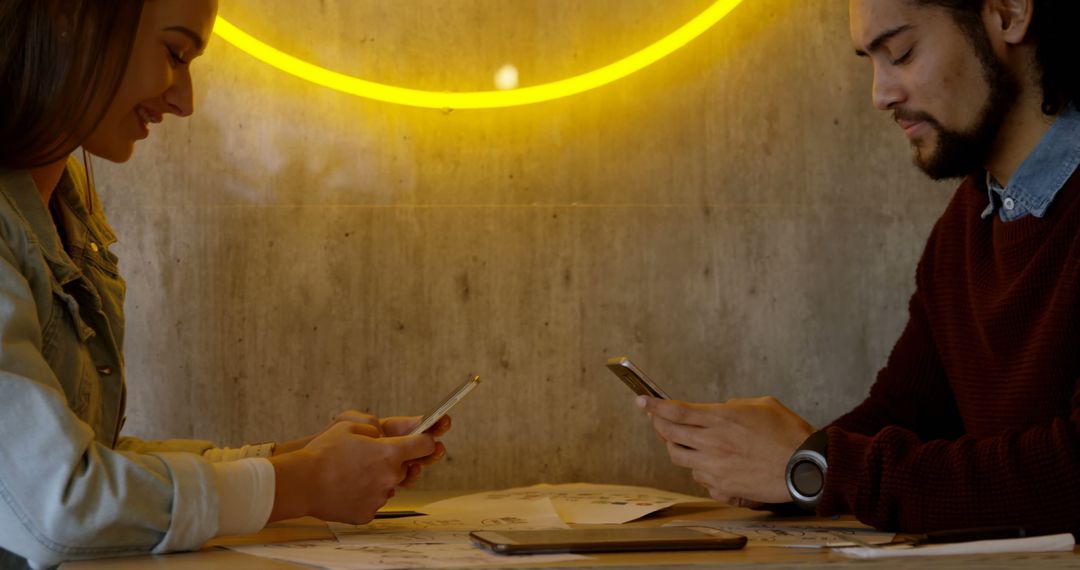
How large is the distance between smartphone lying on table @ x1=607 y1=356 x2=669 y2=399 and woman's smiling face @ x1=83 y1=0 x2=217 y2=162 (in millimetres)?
631

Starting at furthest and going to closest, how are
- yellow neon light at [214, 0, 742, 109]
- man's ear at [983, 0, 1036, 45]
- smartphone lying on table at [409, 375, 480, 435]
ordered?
yellow neon light at [214, 0, 742, 109] < man's ear at [983, 0, 1036, 45] < smartphone lying on table at [409, 375, 480, 435]

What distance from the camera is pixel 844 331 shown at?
1979 mm

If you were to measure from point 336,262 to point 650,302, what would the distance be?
0.54 metres

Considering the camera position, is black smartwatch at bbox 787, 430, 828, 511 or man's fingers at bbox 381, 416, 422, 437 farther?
man's fingers at bbox 381, 416, 422, 437

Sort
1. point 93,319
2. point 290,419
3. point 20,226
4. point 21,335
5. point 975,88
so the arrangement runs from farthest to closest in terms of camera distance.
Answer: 1. point 290,419
2. point 975,88
3. point 93,319
4. point 20,226
5. point 21,335

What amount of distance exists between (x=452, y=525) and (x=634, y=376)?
27 cm

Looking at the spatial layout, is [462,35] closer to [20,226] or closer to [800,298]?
[800,298]

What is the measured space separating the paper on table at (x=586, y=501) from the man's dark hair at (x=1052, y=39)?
2.32 feet

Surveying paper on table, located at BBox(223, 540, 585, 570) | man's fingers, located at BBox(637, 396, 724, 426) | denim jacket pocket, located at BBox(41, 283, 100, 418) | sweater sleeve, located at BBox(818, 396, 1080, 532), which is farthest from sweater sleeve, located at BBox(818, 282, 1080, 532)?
denim jacket pocket, located at BBox(41, 283, 100, 418)

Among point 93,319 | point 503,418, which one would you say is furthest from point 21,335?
point 503,418

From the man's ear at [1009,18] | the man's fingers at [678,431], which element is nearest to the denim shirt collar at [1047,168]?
the man's ear at [1009,18]

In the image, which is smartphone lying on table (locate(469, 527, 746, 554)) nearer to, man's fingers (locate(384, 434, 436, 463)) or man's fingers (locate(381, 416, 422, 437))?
man's fingers (locate(384, 434, 436, 463))

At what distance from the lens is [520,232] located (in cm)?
195

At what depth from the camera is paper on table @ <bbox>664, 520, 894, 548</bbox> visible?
3.61 ft
